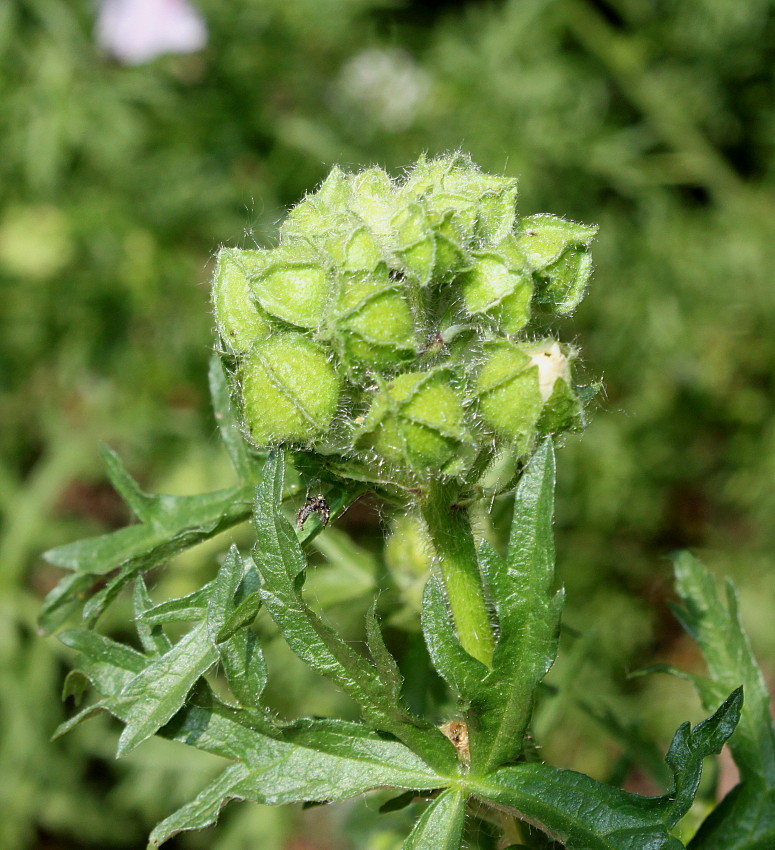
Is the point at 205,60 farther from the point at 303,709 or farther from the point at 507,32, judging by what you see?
the point at 303,709

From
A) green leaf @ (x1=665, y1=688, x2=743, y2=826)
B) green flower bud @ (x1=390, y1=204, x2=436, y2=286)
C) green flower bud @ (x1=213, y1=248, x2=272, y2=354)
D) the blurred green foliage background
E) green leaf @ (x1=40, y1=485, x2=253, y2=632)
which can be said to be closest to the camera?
green leaf @ (x1=665, y1=688, x2=743, y2=826)

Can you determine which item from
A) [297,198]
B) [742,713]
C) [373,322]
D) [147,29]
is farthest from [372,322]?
[147,29]

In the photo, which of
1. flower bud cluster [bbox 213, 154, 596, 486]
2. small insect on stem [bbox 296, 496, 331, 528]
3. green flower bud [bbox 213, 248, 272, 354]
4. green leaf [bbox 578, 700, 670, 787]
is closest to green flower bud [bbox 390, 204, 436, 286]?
flower bud cluster [bbox 213, 154, 596, 486]

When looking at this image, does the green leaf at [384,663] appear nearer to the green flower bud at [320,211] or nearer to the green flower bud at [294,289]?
the green flower bud at [294,289]

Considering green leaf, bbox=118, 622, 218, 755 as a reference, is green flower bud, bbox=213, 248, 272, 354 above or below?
above

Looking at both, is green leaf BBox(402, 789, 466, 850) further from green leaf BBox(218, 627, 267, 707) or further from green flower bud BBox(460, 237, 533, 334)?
green flower bud BBox(460, 237, 533, 334)

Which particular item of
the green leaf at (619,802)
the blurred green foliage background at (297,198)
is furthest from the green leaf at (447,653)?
the blurred green foliage background at (297,198)
